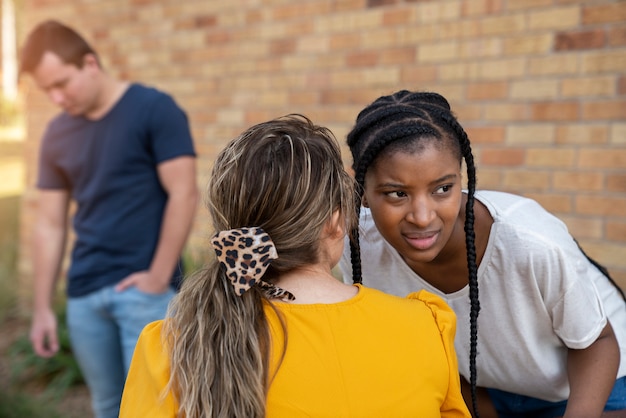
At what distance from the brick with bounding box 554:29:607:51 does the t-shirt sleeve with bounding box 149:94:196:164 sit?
1780mm

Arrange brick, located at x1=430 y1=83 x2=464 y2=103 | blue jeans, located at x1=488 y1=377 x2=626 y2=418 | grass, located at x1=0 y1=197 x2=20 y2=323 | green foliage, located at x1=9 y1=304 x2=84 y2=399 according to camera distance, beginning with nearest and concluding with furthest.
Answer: blue jeans, located at x1=488 y1=377 x2=626 y2=418 < brick, located at x1=430 y1=83 x2=464 y2=103 < green foliage, located at x1=9 y1=304 x2=84 y2=399 < grass, located at x1=0 y1=197 x2=20 y2=323

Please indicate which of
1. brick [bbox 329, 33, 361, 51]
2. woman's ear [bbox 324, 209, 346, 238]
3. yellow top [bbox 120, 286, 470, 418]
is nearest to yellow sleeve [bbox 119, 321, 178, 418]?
yellow top [bbox 120, 286, 470, 418]

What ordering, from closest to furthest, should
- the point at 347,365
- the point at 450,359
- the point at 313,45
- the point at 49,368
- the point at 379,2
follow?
the point at 347,365 → the point at 450,359 → the point at 379,2 → the point at 313,45 → the point at 49,368

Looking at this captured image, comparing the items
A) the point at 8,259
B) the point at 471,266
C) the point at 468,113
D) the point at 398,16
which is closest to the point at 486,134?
the point at 468,113

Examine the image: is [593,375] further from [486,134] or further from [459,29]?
[459,29]

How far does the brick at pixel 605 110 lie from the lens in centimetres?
300

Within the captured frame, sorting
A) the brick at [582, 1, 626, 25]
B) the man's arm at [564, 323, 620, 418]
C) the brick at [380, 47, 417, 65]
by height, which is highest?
the brick at [582, 1, 626, 25]

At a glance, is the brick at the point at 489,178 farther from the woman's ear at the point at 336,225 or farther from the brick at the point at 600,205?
the woman's ear at the point at 336,225

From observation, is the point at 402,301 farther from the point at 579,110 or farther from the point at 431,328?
the point at 579,110

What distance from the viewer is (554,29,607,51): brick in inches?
120

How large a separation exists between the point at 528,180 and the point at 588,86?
53 centimetres

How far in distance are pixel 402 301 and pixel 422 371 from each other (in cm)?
17

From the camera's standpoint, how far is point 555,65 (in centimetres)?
316

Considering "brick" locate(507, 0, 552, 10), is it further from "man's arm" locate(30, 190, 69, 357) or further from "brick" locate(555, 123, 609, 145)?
"man's arm" locate(30, 190, 69, 357)
